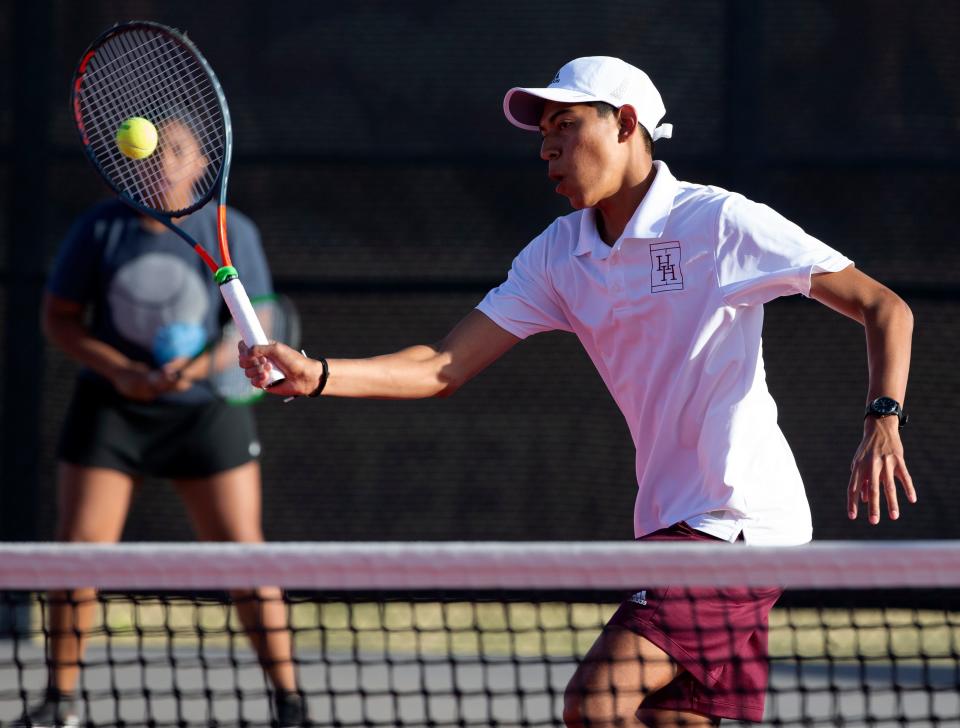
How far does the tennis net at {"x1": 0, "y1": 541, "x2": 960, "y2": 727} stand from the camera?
2.03 meters

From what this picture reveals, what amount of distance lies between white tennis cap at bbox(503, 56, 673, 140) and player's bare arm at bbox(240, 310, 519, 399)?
1.34 feet

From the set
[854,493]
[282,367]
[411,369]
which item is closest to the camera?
[854,493]

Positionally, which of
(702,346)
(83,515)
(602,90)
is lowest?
(83,515)

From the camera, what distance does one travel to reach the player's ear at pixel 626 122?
246cm

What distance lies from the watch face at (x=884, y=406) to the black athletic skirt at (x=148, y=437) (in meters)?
1.91

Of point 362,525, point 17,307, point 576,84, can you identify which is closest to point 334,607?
point 362,525

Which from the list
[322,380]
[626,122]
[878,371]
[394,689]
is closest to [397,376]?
[322,380]

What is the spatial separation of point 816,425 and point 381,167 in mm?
1658

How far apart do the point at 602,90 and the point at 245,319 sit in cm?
69

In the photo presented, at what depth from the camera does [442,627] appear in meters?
3.54

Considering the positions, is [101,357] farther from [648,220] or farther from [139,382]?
[648,220]

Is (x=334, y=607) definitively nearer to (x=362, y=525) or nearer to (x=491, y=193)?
(x=362, y=525)

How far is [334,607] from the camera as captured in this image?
5406mm

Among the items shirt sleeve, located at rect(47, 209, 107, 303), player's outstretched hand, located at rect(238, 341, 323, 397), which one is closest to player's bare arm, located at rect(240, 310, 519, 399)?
player's outstretched hand, located at rect(238, 341, 323, 397)
